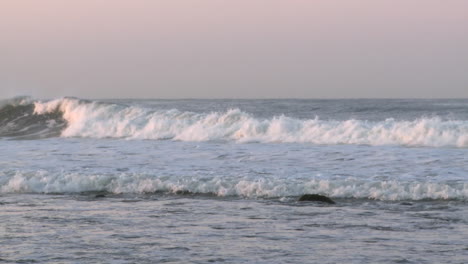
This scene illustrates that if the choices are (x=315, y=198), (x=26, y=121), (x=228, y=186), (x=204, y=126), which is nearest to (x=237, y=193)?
(x=228, y=186)

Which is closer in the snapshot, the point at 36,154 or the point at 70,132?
the point at 36,154

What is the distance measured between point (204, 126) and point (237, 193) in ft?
44.3

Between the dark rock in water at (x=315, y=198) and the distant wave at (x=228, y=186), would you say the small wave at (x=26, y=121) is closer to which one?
the distant wave at (x=228, y=186)

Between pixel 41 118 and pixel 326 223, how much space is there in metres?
26.2

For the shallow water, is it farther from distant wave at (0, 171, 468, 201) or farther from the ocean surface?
distant wave at (0, 171, 468, 201)

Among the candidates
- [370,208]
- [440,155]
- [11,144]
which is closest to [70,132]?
[11,144]

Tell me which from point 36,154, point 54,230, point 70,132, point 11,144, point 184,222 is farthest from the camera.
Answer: point 70,132

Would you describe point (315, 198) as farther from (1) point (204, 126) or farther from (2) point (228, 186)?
(1) point (204, 126)

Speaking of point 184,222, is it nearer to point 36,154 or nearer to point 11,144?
point 36,154

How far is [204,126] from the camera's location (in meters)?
27.8

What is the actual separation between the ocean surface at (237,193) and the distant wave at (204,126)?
8cm

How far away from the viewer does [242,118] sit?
91.3ft

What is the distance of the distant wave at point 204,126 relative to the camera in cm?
2333

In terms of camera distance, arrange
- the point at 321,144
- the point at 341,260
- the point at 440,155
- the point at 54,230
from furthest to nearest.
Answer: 1. the point at 321,144
2. the point at 440,155
3. the point at 54,230
4. the point at 341,260
